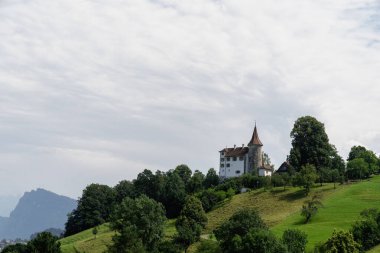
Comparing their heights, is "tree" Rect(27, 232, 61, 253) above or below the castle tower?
below

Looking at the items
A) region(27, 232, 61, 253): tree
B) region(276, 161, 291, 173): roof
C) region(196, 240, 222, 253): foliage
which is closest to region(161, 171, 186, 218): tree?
region(276, 161, 291, 173): roof

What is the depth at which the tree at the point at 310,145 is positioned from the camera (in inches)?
4769

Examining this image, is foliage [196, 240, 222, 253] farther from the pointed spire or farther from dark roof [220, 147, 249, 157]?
dark roof [220, 147, 249, 157]

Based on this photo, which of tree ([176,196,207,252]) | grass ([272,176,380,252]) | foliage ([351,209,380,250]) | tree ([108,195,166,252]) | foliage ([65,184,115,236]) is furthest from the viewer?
foliage ([65,184,115,236])

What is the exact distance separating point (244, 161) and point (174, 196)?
71.6 feet

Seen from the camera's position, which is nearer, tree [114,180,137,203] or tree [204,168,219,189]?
tree [204,168,219,189]

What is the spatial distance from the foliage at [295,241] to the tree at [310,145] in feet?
185

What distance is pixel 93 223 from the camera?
445ft

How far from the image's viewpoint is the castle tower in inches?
5290

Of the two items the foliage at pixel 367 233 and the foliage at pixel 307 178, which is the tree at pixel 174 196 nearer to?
the foliage at pixel 307 178

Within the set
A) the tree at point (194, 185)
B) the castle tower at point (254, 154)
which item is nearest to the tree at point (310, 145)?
the castle tower at point (254, 154)

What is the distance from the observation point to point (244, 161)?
138m

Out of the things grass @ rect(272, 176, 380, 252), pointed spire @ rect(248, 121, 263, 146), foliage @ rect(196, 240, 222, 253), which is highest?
pointed spire @ rect(248, 121, 263, 146)

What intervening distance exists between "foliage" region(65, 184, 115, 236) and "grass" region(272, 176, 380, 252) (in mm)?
57370
